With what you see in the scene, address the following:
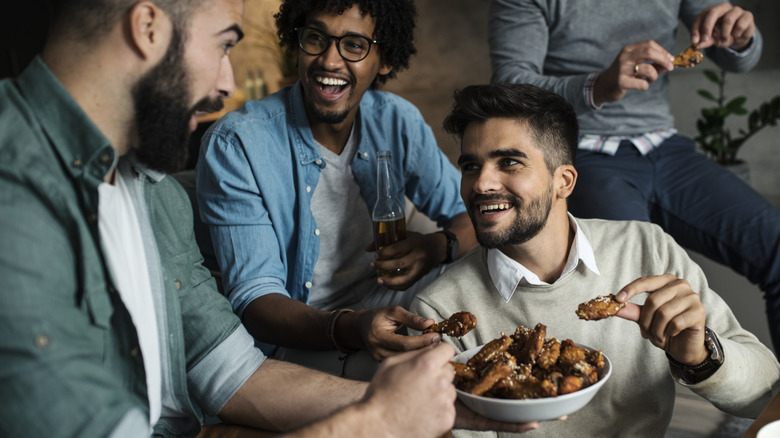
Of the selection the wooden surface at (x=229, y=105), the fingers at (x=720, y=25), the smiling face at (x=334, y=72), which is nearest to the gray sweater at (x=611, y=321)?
the smiling face at (x=334, y=72)

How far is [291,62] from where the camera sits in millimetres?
4812

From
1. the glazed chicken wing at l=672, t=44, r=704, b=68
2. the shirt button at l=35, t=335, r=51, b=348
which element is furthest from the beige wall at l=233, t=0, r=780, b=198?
the shirt button at l=35, t=335, r=51, b=348

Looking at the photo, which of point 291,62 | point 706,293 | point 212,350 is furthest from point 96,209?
point 291,62

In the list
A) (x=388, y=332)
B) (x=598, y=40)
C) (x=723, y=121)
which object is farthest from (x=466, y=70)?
(x=388, y=332)

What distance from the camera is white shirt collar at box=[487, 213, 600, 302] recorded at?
156 cm

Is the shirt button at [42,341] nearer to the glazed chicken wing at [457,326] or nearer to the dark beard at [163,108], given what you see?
the dark beard at [163,108]

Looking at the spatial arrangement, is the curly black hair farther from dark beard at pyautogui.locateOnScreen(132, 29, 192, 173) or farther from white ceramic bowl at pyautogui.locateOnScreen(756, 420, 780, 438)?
white ceramic bowl at pyautogui.locateOnScreen(756, 420, 780, 438)

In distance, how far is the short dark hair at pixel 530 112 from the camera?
1668 millimetres

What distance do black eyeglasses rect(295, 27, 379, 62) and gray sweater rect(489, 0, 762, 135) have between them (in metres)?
0.56

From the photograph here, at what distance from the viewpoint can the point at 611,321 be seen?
1556 mm

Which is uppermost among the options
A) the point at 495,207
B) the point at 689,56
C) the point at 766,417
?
the point at 689,56

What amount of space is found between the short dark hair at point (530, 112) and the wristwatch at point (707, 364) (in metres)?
0.57

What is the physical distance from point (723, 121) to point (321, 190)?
2.93 metres

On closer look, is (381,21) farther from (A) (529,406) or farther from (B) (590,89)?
(A) (529,406)
